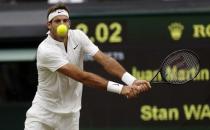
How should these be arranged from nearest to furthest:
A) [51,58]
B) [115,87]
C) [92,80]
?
1. [115,87]
2. [92,80]
3. [51,58]

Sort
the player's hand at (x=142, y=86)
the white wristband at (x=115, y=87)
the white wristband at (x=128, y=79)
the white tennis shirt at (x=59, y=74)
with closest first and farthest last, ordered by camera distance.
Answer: the player's hand at (x=142, y=86) < the white wristband at (x=115, y=87) < the white wristband at (x=128, y=79) < the white tennis shirt at (x=59, y=74)

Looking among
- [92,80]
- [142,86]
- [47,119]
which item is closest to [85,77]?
[92,80]

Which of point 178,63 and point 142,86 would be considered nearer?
point 142,86

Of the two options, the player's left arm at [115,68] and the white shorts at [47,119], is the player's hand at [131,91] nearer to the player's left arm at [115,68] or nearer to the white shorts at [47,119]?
the player's left arm at [115,68]

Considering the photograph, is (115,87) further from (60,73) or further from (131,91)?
(60,73)

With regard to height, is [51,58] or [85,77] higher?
[51,58]

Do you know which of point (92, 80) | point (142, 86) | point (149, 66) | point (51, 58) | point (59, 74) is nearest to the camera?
point (142, 86)

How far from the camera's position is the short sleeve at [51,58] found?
21.4 feet

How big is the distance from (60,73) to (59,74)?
1.8 inches

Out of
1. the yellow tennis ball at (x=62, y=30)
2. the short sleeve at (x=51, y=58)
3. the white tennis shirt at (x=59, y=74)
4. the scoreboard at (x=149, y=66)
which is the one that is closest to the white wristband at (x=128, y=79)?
the white tennis shirt at (x=59, y=74)

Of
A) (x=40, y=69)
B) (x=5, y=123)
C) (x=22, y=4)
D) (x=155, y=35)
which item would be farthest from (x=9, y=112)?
(x=40, y=69)

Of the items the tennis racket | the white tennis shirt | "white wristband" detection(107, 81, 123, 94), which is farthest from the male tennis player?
the tennis racket

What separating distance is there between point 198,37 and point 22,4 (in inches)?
85.3

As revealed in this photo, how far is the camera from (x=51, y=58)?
259 inches
